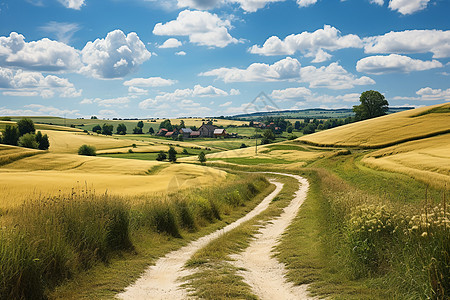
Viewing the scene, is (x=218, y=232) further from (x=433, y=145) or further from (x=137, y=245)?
(x=433, y=145)

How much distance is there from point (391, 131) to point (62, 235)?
7008cm

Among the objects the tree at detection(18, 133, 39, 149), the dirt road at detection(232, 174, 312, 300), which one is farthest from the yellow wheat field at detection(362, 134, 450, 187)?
the tree at detection(18, 133, 39, 149)

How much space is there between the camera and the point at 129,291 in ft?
26.1

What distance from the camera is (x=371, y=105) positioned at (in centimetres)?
10950

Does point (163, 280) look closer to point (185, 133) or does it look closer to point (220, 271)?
point (220, 271)

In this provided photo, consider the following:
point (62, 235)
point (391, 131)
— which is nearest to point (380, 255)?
point (62, 235)

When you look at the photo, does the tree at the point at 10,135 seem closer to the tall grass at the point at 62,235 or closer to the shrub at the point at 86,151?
the shrub at the point at 86,151

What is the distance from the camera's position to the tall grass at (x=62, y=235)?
272 inches

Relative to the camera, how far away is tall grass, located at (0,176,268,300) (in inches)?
272

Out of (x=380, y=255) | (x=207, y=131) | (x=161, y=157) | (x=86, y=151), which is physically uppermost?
(x=207, y=131)

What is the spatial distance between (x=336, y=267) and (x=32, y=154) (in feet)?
167

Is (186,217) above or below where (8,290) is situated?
below

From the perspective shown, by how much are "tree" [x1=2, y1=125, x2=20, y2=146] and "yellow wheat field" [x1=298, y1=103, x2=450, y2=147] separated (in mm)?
72911

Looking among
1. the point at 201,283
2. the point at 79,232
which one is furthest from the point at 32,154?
the point at 201,283
